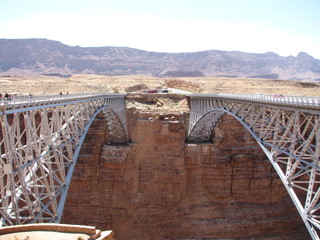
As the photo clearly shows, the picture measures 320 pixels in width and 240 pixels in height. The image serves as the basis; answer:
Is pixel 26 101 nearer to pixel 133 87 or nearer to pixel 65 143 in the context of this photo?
pixel 65 143

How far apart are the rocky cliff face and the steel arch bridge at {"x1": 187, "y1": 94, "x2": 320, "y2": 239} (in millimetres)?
2664

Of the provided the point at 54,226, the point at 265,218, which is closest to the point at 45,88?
the point at 265,218

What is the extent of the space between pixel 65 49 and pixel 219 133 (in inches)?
5242

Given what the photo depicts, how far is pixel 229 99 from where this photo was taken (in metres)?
26.3

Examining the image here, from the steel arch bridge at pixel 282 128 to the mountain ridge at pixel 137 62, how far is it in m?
99.2

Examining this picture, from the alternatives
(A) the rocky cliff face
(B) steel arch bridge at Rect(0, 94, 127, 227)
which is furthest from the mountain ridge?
(B) steel arch bridge at Rect(0, 94, 127, 227)

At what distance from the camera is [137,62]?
6407 inches

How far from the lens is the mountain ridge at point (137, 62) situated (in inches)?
5556

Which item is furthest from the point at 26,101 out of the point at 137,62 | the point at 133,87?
the point at 137,62

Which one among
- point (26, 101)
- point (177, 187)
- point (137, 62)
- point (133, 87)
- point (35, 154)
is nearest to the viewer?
point (26, 101)

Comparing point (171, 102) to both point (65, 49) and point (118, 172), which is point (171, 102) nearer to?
point (118, 172)

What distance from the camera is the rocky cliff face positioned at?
1364 inches

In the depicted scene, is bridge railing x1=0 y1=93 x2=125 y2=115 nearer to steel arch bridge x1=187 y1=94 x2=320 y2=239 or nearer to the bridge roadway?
the bridge roadway

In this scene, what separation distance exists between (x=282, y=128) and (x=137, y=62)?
487ft
